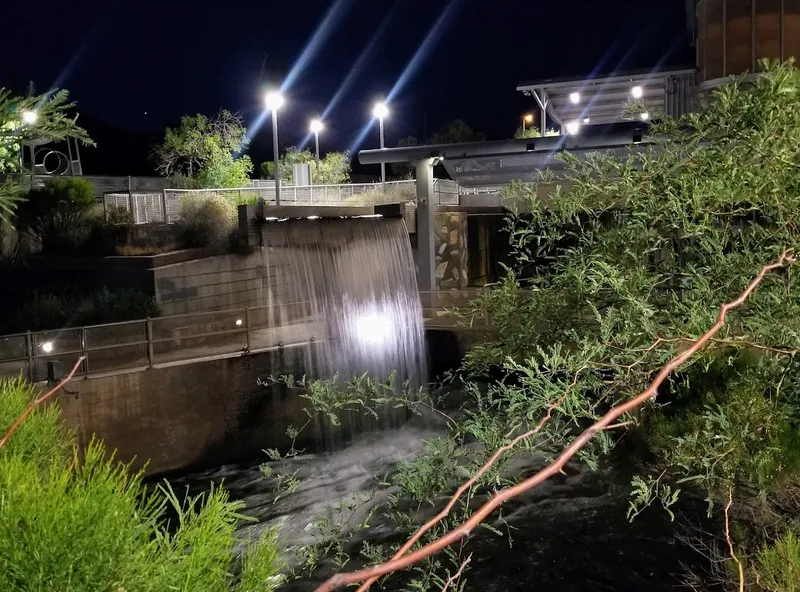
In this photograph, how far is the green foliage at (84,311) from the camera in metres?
14.6

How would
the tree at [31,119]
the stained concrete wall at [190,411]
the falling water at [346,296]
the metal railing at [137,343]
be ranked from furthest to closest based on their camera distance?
the falling water at [346,296]
the stained concrete wall at [190,411]
the metal railing at [137,343]
the tree at [31,119]

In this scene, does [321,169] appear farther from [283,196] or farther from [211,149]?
[283,196]

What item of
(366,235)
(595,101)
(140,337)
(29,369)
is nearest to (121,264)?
(140,337)

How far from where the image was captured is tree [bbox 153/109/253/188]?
25859mm

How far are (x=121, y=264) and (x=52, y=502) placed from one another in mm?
13950

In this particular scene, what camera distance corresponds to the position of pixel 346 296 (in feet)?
57.5

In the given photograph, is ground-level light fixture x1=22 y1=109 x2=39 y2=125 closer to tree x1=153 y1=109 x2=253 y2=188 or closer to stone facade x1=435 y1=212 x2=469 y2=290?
stone facade x1=435 y1=212 x2=469 y2=290

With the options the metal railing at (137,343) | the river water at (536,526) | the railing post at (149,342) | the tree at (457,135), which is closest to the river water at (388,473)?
the river water at (536,526)

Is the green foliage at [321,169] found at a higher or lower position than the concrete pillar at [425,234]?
higher

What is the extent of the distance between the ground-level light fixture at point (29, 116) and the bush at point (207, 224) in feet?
40.1

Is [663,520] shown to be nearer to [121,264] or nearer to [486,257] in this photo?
[121,264]

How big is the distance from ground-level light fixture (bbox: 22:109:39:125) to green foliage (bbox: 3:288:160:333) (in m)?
10.5

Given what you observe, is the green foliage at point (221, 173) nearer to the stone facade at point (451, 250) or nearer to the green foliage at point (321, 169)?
the green foliage at point (321, 169)

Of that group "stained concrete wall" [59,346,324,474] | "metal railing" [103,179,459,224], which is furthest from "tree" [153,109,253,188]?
"stained concrete wall" [59,346,324,474]
